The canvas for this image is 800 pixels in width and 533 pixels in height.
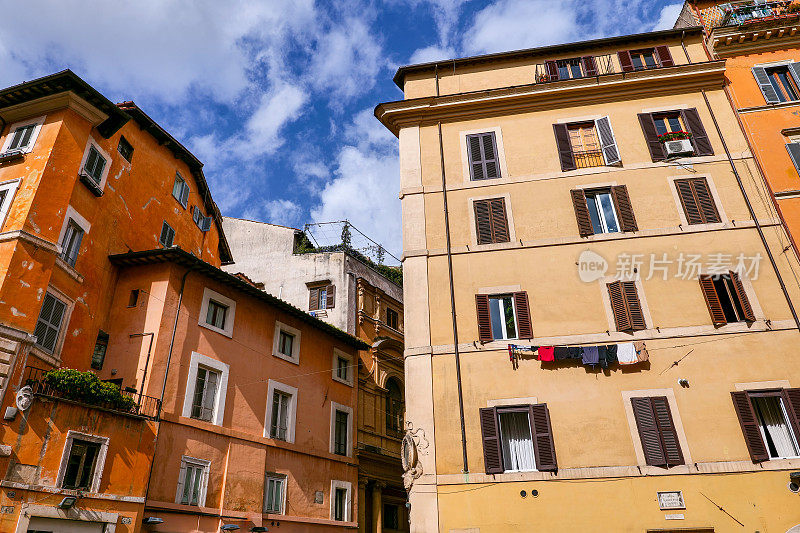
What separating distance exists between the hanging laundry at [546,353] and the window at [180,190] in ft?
63.1

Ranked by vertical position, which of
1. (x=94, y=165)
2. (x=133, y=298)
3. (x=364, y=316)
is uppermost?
(x=94, y=165)

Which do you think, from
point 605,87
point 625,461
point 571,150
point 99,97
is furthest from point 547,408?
point 99,97

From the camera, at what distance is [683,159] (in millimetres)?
18391

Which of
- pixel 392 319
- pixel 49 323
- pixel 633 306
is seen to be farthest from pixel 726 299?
pixel 49 323

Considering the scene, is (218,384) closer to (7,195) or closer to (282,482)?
(282,482)

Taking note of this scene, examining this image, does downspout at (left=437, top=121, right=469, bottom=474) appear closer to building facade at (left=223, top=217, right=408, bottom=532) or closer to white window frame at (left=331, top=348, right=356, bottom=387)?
white window frame at (left=331, top=348, right=356, bottom=387)

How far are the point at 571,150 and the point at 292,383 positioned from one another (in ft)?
47.7

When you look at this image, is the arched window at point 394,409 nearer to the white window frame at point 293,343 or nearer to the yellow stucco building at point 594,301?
the white window frame at point 293,343

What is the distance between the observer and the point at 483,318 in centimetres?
1667

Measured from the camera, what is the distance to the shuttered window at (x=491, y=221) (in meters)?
18.0

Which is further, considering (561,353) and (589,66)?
(589,66)

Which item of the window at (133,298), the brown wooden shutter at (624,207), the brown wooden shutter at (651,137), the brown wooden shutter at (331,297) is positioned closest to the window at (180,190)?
the window at (133,298)

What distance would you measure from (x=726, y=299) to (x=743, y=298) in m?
0.42

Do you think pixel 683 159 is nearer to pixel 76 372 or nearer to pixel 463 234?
pixel 463 234
